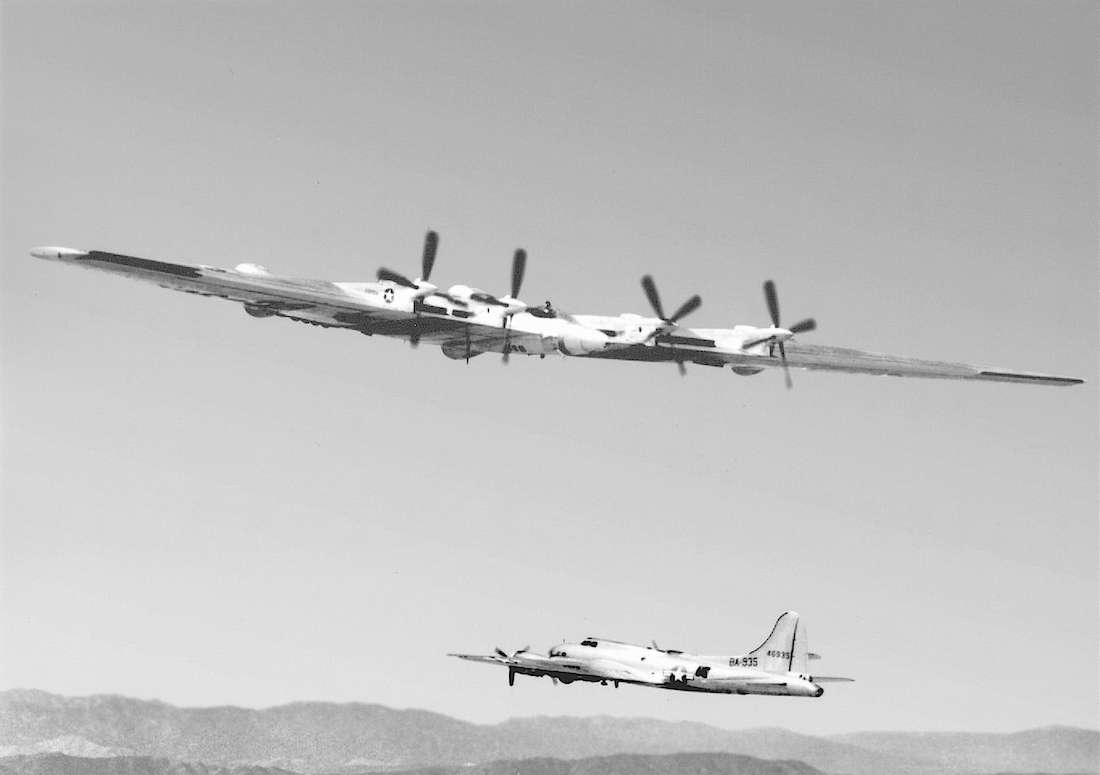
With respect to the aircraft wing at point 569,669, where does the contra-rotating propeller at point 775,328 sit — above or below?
above

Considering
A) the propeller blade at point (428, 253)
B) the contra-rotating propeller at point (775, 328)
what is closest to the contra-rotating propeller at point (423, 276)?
the propeller blade at point (428, 253)

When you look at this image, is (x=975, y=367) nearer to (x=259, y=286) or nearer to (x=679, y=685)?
(x=679, y=685)

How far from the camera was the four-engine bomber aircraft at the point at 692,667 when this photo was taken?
216ft

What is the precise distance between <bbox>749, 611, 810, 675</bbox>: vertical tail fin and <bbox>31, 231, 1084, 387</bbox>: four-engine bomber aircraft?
14.8 meters

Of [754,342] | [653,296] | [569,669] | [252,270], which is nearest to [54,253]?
[252,270]

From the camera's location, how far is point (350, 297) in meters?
57.6

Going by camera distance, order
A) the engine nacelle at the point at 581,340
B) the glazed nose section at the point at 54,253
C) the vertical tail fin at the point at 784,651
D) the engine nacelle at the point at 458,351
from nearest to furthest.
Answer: the glazed nose section at the point at 54,253
the engine nacelle at the point at 581,340
the engine nacelle at the point at 458,351
the vertical tail fin at the point at 784,651

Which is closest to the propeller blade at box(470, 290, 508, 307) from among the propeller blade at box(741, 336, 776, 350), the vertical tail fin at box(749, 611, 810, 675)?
the propeller blade at box(741, 336, 776, 350)

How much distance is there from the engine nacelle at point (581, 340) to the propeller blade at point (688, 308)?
9.70ft

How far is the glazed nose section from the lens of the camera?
51.4 meters

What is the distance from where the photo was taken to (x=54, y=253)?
51.4 metres

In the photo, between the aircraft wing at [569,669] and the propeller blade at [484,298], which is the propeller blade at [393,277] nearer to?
the propeller blade at [484,298]

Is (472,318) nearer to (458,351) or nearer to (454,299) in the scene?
(454,299)

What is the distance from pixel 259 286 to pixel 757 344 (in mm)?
20474
